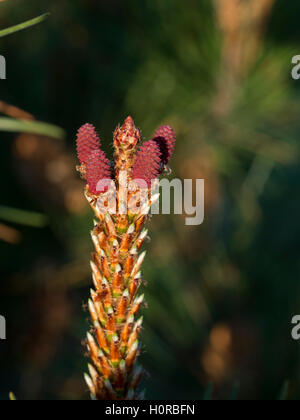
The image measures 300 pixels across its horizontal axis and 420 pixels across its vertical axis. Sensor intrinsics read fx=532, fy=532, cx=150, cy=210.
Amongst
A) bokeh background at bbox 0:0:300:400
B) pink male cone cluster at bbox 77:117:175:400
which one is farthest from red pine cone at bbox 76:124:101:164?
bokeh background at bbox 0:0:300:400

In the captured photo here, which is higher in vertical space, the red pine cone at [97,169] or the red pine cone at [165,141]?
the red pine cone at [165,141]

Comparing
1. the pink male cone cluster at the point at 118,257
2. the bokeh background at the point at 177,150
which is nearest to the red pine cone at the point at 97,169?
the pink male cone cluster at the point at 118,257

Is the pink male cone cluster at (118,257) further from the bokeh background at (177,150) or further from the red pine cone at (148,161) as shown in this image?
the bokeh background at (177,150)

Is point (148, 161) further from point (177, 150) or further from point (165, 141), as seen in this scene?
point (177, 150)

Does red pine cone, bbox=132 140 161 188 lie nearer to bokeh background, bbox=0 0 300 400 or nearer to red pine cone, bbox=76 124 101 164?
red pine cone, bbox=76 124 101 164

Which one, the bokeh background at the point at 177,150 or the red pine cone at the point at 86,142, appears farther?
the bokeh background at the point at 177,150
